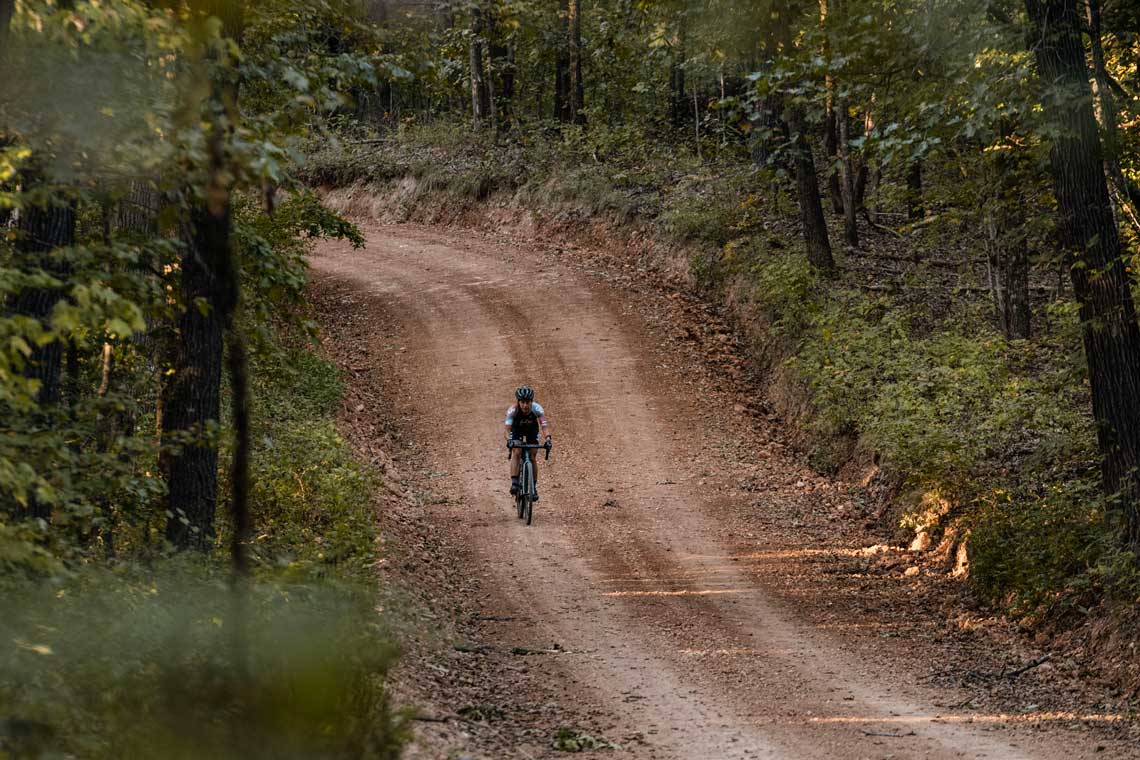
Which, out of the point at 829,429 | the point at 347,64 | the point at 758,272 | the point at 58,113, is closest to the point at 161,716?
the point at 58,113

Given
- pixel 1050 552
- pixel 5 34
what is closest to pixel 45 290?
pixel 5 34

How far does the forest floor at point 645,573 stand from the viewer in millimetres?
9031

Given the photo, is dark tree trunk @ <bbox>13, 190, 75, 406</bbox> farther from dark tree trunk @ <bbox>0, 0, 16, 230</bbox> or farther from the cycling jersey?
the cycling jersey

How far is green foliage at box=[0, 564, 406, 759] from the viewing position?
2.74 metres

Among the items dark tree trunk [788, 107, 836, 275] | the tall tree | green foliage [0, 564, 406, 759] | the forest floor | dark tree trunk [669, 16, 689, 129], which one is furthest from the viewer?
dark tree trunk [669, 16, 689, 129]

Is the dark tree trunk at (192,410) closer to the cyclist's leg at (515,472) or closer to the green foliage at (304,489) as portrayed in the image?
the green foliage at (304,489)

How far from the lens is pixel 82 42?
19.6 feet

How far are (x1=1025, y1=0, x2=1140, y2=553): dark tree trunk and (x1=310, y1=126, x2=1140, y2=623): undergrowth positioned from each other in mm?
430

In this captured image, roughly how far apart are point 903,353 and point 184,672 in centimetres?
1626

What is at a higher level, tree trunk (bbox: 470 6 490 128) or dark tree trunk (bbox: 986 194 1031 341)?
tree trunk (bbox: 470 6 490 128)

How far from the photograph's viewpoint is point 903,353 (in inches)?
728

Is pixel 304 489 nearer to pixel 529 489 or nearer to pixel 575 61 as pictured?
pixel 529 489

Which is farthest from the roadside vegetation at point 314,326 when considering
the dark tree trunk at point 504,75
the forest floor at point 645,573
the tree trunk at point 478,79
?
the dark tree trunk at point 504,75

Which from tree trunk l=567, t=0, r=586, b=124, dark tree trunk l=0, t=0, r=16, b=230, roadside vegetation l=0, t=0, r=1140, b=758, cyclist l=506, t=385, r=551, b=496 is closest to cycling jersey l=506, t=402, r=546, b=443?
cyclist l=506, t=385, r=551, b=496
